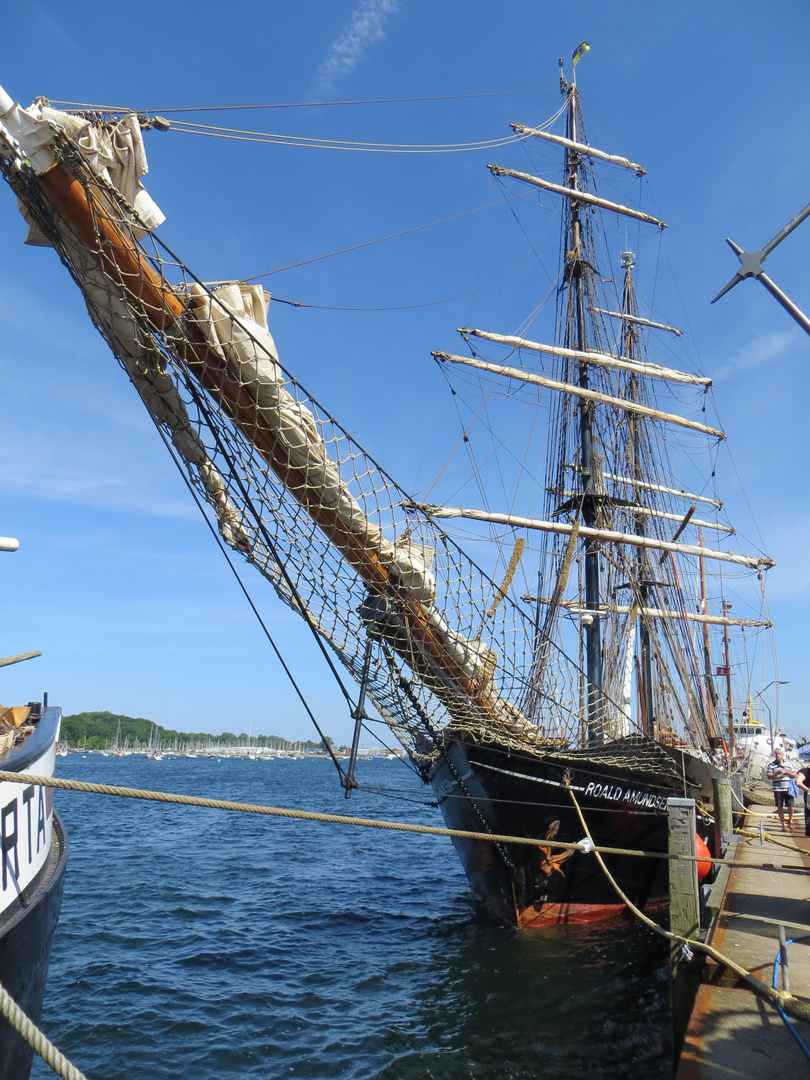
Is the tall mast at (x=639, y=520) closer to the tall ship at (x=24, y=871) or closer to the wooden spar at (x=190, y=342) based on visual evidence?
the wooden spar at (x=190, y=342)

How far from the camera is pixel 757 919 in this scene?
6.74 m

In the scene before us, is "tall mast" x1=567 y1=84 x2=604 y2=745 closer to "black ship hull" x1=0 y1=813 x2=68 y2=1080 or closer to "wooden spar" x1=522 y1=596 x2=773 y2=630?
"wooden spar" x1=522 y1=596 x2=773 y2=630

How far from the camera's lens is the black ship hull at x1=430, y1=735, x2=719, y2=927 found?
10719mm

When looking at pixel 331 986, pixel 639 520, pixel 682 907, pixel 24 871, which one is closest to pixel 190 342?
pixel 24 871

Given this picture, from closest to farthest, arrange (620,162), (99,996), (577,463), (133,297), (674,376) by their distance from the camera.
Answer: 1. (133,297)
2. (99,996)
3. (577,463)
4. (620,162)
5. (674,376)

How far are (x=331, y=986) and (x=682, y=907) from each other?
15.2 feet

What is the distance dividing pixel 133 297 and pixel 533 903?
9.94m

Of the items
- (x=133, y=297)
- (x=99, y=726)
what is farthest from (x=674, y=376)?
(x=99, y=726)

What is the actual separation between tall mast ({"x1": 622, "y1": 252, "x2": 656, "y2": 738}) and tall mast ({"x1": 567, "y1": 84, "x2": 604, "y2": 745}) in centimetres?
126

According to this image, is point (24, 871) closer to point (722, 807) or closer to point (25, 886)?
point (25, 886)

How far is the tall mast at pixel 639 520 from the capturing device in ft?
72.0

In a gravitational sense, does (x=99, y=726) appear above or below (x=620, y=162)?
below

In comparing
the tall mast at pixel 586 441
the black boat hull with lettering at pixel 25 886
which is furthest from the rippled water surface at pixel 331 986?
the tall mast at pixel 586 441

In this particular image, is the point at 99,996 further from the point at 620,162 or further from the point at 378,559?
the point at 620,162
